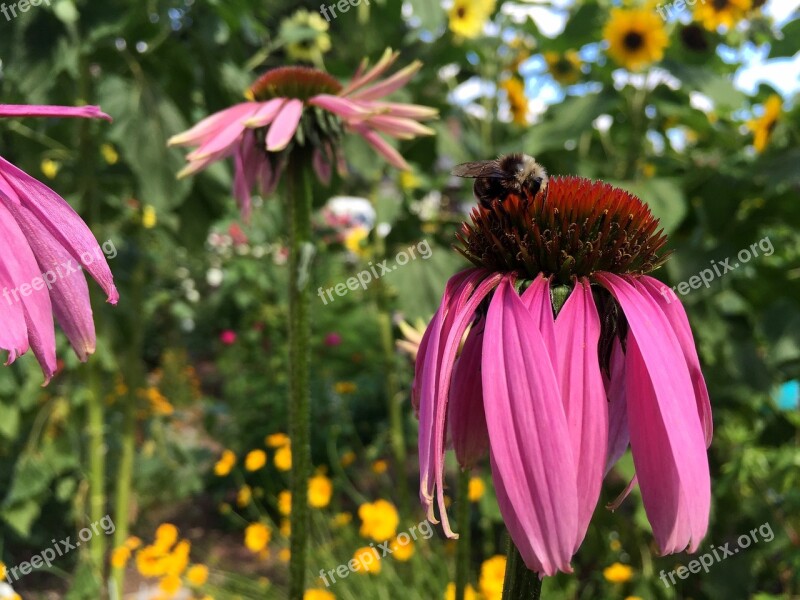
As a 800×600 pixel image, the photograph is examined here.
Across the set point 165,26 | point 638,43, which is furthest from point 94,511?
point 638,43

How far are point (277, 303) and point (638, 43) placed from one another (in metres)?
2.14

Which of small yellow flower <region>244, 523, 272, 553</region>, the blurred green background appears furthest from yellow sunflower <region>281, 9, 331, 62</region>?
small yellow flower <region>244, 523, 272, 553</region>

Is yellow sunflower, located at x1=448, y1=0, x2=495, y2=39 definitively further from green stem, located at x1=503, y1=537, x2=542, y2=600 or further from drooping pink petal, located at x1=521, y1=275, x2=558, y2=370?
green stem, located at x1=503, y1=537, x2=542, y2=600

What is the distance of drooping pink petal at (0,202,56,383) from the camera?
0.39m

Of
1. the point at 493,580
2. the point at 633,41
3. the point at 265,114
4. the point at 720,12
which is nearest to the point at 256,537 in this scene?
the point at 493,580

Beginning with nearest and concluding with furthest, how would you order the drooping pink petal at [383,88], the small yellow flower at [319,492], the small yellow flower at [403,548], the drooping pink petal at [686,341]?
the drooping pink petal at [686,341] < the drooping pink petal at [383,88] < the small yellow flower at [403,548] < the small yellow flower at [319,492]

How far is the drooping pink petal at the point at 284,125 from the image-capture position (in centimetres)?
80

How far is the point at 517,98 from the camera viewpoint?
228 centimetres

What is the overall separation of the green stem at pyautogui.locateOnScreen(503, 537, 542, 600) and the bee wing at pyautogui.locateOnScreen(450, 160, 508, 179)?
13.1 inches

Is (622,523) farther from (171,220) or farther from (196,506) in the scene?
(196,506)

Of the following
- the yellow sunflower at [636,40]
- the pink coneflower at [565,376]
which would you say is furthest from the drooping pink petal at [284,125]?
the yellow sunflower at [636,40]

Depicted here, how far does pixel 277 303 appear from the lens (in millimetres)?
3408

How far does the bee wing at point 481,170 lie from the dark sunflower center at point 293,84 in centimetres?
31

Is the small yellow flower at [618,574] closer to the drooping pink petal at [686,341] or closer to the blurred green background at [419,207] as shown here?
the blurred green background at [419,207]
